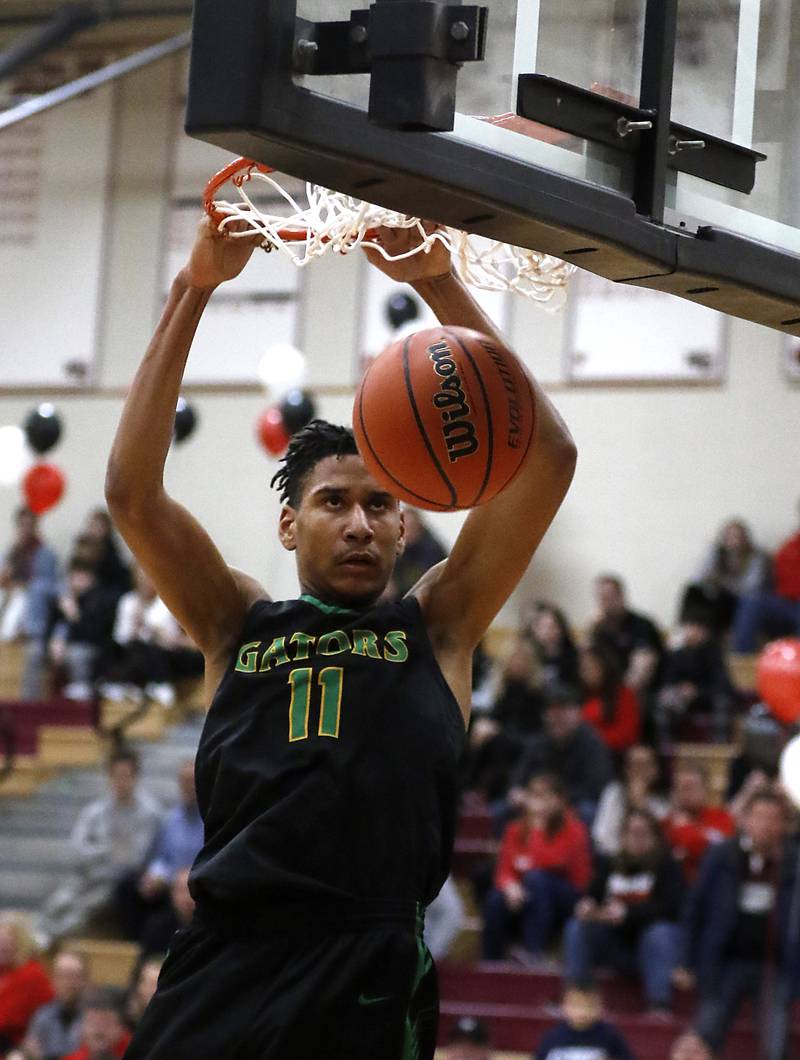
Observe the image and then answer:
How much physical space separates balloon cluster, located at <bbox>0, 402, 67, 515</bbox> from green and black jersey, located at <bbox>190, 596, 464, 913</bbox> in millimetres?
8614

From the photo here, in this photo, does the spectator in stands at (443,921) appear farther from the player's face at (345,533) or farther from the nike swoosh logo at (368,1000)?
the nike swoosh logo at (368,1000)

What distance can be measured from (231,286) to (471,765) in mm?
5385

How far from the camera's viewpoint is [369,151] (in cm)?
244

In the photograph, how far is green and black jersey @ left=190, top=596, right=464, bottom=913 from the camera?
295cm

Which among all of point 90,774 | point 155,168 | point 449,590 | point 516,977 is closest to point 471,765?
point 516,977

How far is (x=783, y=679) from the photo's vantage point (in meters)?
8.99

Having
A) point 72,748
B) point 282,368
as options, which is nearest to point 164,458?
point 282,368

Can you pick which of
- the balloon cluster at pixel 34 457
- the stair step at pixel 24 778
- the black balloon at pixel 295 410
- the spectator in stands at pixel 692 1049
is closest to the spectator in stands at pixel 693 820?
the spectator in stands at pixel 692 1049

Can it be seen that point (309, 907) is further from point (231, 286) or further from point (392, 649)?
point (231, 286)

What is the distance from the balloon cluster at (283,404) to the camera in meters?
10.7

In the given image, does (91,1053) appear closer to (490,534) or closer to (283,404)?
(283,404)

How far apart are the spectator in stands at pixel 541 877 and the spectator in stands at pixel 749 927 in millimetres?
1040

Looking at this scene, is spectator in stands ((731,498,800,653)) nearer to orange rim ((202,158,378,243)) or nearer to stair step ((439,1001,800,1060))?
stair step ((439,1001,800,1060))

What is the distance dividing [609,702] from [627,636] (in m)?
1.10
